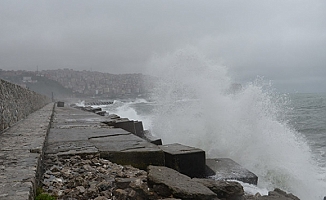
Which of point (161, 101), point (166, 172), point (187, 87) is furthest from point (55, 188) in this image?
point (161, 101)

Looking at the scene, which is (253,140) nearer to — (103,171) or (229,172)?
(229,172)

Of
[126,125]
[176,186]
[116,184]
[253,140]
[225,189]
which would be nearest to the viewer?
[176,186]

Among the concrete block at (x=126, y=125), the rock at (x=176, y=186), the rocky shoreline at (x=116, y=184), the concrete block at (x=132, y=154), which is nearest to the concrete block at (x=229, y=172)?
the rocky shoreline at (x=116, y=184)

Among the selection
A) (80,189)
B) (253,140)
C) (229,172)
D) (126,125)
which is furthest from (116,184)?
(253,140)

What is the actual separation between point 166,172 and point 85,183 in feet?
2.10

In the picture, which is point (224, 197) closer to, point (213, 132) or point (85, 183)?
point (85, 183)

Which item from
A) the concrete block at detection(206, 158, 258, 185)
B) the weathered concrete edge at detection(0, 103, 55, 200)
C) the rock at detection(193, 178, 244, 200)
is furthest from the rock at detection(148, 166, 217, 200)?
the concrete block at detection(206, 158, 258, 185)

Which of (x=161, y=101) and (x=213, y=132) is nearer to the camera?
(x=213, y=132)

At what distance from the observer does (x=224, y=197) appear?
232 centimetres

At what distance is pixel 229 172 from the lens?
137 inches

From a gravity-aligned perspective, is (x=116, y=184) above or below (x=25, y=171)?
below

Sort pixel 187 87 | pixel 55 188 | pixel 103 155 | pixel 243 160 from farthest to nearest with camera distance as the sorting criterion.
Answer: pixel 187 87 → pixel 243 160 → pixel 103 155 → pixel 55 188

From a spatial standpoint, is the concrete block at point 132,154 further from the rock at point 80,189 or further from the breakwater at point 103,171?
the rock at point 80,189

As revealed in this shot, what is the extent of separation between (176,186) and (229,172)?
5.37ft
